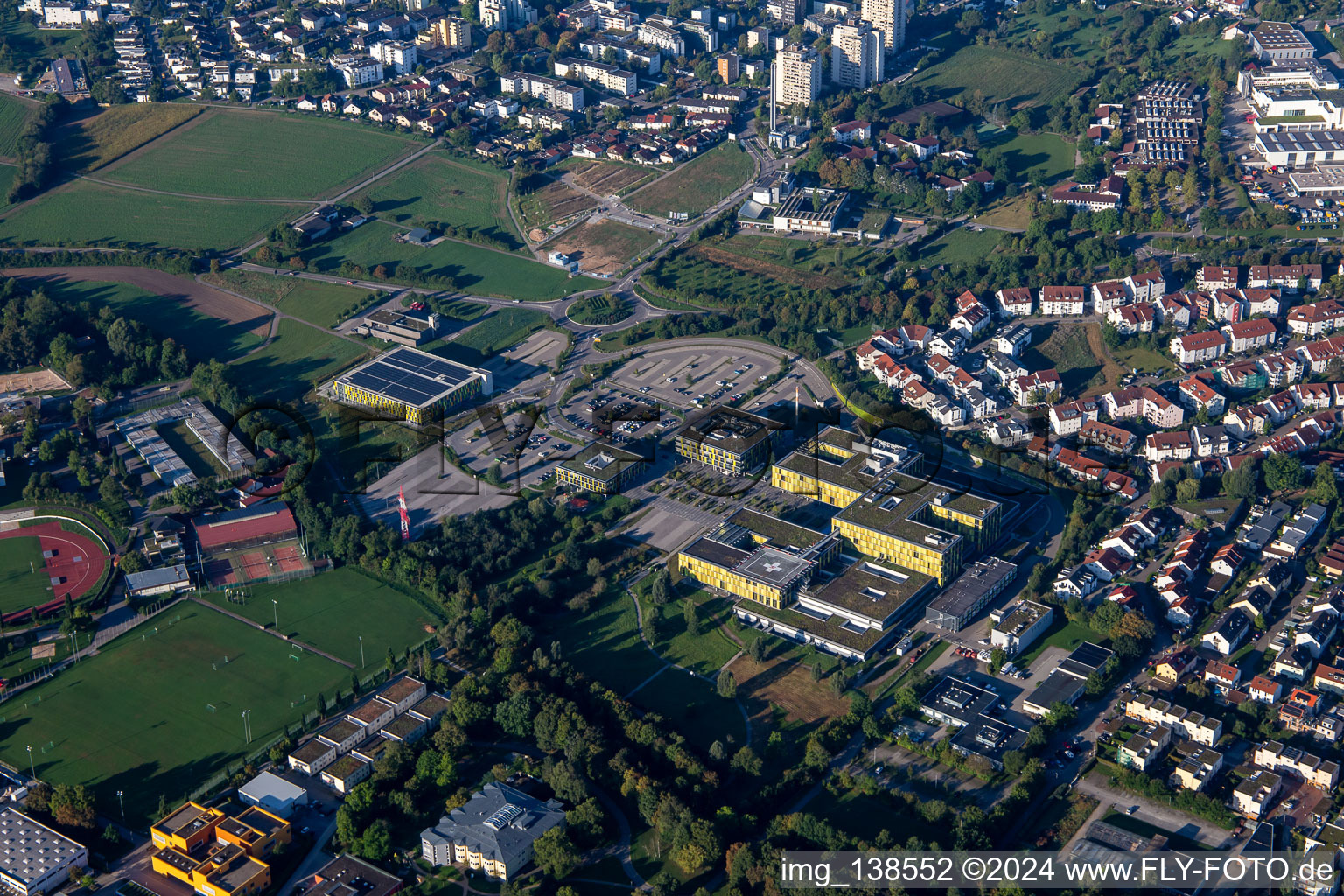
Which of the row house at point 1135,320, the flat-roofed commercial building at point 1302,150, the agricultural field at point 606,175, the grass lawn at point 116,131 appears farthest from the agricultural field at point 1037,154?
the grass lawn at point 116,131

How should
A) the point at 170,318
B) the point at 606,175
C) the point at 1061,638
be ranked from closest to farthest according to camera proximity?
the point at 1061,638
the point at 170,318
the point at 606,175

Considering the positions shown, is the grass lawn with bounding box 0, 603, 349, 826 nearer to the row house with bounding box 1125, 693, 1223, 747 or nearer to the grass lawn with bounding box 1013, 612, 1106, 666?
the grass lawn with bounding box 1013, 612, 1106, 666

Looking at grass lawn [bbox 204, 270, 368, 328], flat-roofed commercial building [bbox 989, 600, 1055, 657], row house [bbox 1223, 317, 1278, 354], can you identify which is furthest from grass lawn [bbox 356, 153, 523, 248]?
flat-roofed commercial building [bbox 989, 600, 1055, 657]

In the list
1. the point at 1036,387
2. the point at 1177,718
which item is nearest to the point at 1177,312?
the point at 1036,387

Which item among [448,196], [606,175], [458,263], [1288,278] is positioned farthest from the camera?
[606,175]

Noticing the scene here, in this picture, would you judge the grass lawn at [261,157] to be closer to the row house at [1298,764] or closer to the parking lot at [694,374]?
the parking lot at [694,374]

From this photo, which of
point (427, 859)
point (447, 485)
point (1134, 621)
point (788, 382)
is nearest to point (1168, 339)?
point (788, 382)

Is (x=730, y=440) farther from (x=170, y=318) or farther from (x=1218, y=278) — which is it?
(x=170, y=318)
